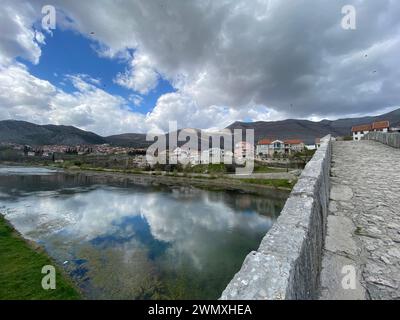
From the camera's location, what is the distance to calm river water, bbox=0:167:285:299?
11.0 metres

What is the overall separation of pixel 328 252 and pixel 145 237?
17.2 m

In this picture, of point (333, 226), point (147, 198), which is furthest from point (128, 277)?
point (147, 198)

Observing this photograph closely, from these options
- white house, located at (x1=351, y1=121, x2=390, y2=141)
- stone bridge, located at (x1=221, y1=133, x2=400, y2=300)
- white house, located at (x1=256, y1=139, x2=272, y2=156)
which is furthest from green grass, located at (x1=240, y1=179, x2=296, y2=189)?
white house, located at (x1=256, y1=139, x2=272, y2=156)

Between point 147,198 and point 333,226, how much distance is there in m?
31.3

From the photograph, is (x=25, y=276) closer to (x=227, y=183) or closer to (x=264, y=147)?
(x=227, y=183)

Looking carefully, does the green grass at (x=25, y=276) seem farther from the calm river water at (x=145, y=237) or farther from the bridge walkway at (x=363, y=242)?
the bridge walkway at (x=363, y=242)

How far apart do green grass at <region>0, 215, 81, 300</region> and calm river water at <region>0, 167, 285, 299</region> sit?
2.52 feet

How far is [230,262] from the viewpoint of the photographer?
529 inches

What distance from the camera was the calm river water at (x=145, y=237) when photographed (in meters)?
11.0

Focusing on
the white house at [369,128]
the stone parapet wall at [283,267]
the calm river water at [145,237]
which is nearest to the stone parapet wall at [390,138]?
the stone parapet wall at [283,267]

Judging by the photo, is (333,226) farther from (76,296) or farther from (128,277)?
(128,277)

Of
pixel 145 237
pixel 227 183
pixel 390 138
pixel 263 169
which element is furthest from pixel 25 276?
pixel 263 169

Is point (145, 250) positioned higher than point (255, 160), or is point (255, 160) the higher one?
point (255, 160)

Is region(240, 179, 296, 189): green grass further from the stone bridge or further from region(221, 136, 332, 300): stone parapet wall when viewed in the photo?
region(221, 136, 332, 300): stone parapet wall
